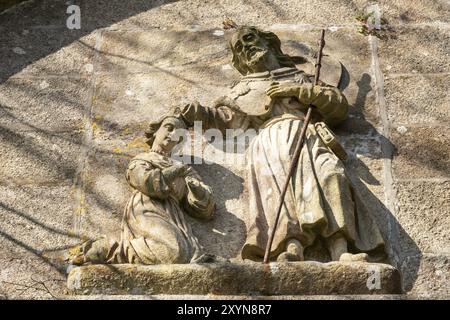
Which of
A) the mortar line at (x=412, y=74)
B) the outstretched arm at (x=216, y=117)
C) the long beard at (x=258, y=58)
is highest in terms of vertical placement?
the long beard at (x=258, y=58)

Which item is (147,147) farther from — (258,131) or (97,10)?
(97,10)

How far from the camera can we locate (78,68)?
31.9ft

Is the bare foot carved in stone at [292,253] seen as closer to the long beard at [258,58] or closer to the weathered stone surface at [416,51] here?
the long beard at [258,58]

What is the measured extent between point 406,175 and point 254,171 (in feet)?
3.12

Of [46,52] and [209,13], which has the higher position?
[209,13]

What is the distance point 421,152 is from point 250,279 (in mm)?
1737

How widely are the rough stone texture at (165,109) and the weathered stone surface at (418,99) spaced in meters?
0.01

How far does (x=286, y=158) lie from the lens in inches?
338

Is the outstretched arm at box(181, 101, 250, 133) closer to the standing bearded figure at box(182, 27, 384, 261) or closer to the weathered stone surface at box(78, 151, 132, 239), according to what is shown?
the standing bearded figure at box(182, 27, 384, 261)

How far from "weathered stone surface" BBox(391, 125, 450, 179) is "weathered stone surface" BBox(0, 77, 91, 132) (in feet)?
6.77

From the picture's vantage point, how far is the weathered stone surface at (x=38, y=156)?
901 cm

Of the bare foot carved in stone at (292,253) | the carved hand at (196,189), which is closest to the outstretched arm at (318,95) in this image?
the carved hand at (196,189)

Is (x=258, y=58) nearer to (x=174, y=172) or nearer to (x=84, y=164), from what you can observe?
(x=174, y=172)

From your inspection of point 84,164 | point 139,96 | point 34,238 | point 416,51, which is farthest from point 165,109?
point 416,51
